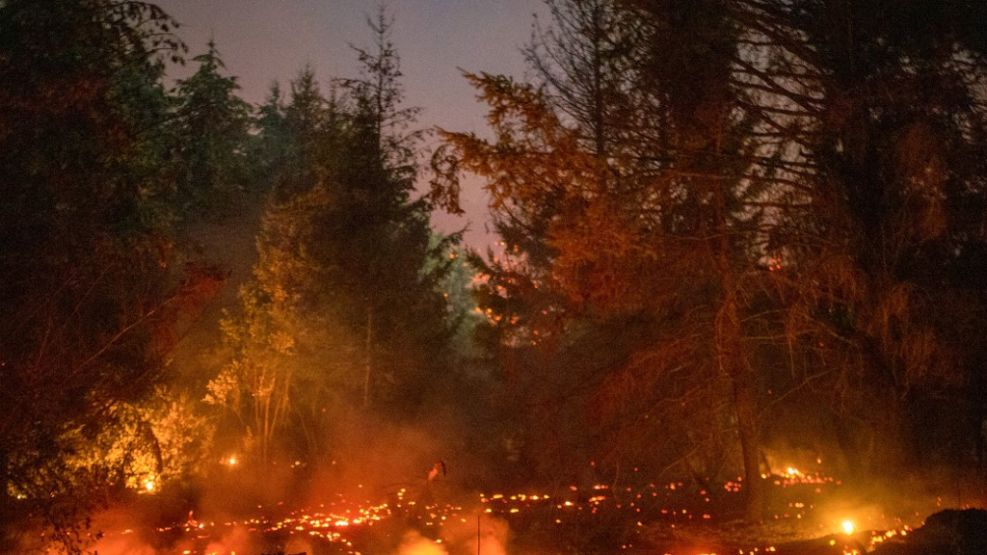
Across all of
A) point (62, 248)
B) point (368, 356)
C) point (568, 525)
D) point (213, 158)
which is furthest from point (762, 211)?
point (213, 158)

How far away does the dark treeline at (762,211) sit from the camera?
9.30 m

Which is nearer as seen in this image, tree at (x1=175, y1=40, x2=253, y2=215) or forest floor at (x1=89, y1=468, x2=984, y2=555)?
forest floor at (x1=89, y1=468, x2=984, y2=555)

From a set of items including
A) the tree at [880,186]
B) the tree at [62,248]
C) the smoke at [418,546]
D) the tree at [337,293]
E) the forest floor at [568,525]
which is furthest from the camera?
the tree at [337,293]

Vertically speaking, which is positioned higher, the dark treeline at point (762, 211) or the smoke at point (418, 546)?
the dark treeline at point (762, 211)

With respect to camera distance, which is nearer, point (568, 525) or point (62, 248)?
point (62, 248)

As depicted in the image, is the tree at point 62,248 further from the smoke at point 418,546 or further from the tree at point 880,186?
the tree at point 880,186

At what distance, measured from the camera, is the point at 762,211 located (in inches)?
441

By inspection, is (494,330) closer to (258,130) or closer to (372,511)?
(372,511)

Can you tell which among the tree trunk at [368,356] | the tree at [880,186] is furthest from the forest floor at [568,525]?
the tree trunk at [368,356]

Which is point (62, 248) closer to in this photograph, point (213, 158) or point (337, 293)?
point (337, 293)

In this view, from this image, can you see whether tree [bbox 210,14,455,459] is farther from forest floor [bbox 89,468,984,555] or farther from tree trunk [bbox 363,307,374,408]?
forest floor [bbox 89,468,984,555]

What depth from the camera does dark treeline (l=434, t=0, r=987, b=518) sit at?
930cm

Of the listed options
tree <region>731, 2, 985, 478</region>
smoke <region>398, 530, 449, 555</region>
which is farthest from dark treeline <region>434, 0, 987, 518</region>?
smoke <region>398, 530, 449, 555</region>

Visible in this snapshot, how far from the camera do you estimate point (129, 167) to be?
1125 cm
